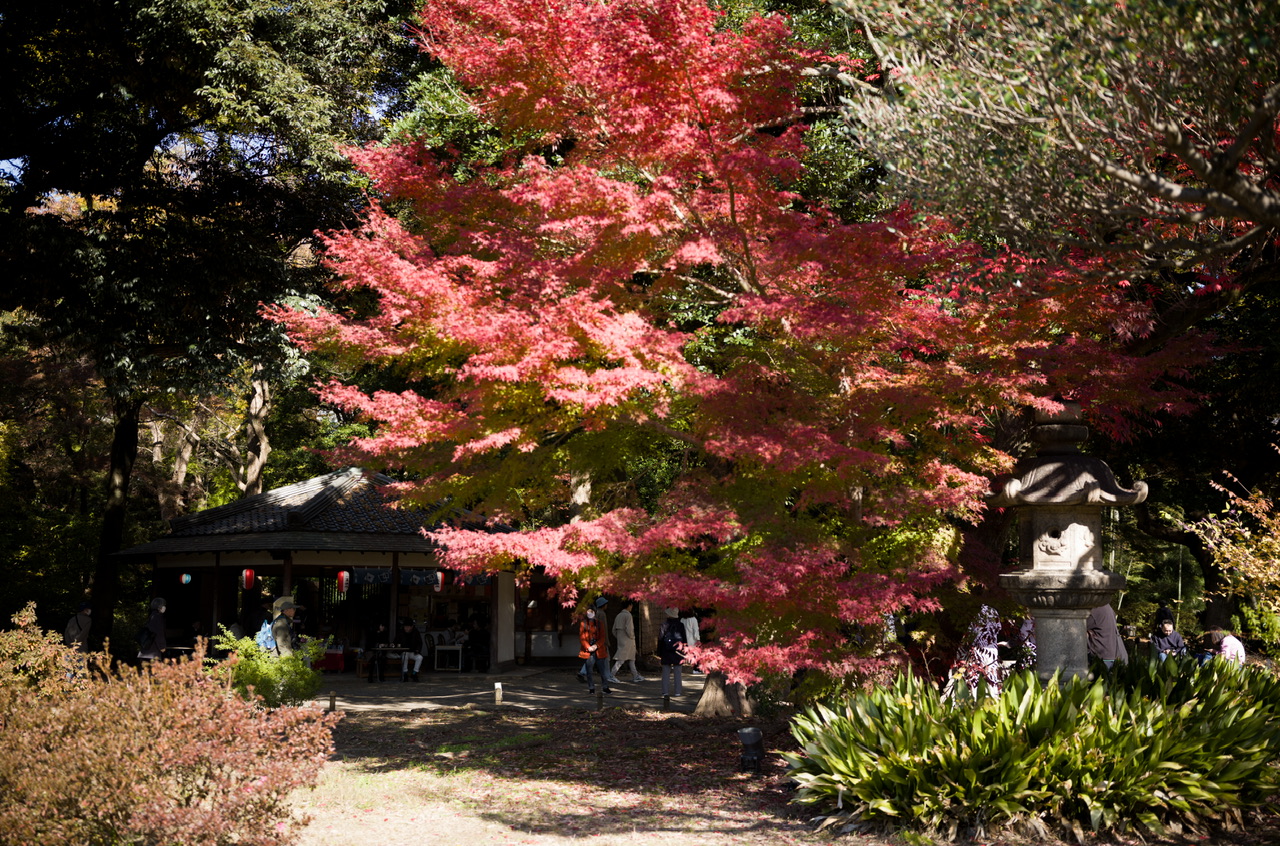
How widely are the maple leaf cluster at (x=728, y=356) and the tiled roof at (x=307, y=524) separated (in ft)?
32.9

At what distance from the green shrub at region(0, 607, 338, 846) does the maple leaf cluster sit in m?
3.27

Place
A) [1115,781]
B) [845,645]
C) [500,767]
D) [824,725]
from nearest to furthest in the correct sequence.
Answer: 1. [1115,781]
2. [824,725]
3. [845,645]
4. [500,767]

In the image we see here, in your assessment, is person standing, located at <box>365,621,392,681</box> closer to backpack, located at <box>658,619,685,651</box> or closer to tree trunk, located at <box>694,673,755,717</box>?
backpack, located at <box>658,619,685,651</box>

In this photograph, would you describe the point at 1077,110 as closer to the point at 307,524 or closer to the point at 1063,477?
the point at 1063,477

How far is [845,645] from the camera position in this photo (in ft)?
30.3

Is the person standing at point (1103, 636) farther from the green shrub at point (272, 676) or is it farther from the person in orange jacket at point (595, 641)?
the person in orange jacket at point (595, 641)

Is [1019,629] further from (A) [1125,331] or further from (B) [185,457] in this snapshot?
(B) [185,457]

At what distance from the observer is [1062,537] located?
29.2ft

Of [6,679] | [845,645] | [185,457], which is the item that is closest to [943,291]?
[845,645]

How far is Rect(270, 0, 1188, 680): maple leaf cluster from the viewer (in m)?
8.46

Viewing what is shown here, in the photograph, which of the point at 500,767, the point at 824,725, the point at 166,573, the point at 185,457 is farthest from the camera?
the point at 185,457

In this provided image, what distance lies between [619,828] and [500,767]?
3433mm

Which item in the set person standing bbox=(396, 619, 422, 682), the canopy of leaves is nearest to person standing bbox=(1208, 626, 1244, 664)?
the canopy of leaves

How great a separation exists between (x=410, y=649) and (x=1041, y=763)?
54.9 feet
